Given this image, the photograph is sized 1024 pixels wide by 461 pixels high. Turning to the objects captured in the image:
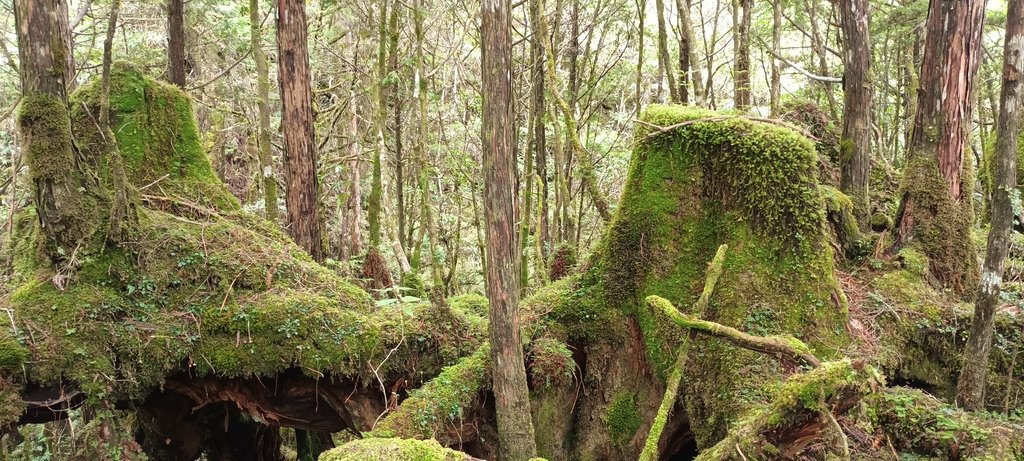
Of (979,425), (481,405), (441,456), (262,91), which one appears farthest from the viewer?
(262,91)

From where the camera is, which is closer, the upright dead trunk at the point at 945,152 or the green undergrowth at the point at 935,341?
the green undergrowth at the point at 935,341

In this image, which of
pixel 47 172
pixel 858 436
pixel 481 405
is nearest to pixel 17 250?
pixel 47 172

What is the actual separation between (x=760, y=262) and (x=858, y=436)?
4.96 feet

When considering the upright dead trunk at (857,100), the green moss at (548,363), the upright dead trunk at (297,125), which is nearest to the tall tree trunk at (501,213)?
the green moss at (548,363)

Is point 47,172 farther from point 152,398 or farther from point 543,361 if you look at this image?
point 543,361

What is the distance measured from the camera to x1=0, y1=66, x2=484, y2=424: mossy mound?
5.19 meters

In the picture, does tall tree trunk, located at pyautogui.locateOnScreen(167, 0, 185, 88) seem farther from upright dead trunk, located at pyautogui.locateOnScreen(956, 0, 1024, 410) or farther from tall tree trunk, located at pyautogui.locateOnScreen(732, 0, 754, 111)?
upright dead trunk, located at pyautogui.locateOnScreen(956, 0, 1024, 410)

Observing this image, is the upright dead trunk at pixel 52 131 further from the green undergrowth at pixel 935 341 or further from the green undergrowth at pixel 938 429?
the green undergrowth at pixel 935 341

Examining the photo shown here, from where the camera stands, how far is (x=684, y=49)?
29.9 feet

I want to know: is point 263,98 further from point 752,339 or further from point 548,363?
point 752,339

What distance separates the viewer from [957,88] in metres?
6.07

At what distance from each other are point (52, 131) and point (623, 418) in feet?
19.0

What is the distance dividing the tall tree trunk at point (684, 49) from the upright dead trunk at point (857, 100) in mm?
2138

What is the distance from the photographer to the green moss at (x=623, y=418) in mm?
5852
